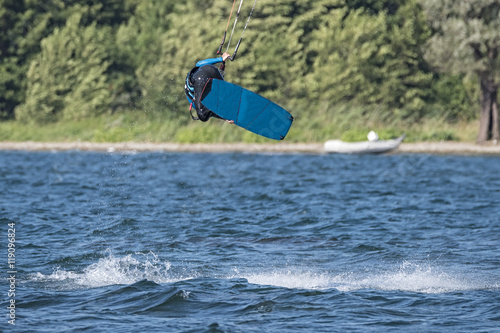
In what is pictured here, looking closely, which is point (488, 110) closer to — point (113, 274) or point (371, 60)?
point (371, 60)

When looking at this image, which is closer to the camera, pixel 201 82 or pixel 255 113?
pixel 201 82

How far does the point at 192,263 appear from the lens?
552 inches

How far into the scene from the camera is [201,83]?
12914mm

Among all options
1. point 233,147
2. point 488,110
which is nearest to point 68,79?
point 233,147

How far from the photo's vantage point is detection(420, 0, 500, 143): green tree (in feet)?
123

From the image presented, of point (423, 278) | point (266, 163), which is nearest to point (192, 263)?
point (423, 278)

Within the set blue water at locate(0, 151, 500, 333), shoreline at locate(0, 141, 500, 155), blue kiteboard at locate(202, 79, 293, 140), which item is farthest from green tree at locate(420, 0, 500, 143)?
blue kiteboard at locate(202, 79, 293, 140)

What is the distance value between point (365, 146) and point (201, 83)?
1061 inches

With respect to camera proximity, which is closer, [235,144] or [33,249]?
A: [33,249]

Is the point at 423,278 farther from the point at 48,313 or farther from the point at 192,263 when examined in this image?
the point at 48,313

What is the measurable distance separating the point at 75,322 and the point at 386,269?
579 cm

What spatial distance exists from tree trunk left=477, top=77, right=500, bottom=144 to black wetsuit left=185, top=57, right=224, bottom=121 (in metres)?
28.9

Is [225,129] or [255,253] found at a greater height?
[225,129]

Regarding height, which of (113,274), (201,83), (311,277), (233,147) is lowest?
(233,147)
